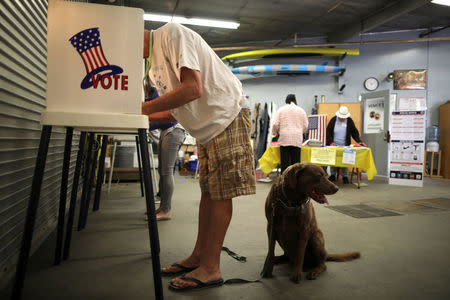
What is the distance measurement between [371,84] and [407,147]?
3447 mm

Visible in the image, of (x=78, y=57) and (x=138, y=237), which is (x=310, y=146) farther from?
(x=78, y=57)

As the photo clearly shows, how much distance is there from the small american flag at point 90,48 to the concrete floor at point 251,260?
964mm

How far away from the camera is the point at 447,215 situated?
9.93 ft

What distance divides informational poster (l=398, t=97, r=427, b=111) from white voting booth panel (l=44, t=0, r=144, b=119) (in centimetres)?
863

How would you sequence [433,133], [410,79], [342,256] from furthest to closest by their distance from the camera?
[410,79]
[433,133]
[342,256]

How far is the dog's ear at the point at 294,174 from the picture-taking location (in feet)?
4.69

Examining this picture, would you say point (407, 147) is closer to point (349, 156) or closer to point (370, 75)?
point (349, 156)

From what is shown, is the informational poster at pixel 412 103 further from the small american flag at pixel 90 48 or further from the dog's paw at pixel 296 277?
the small american flag at pixel 90 48

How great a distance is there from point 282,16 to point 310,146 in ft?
11.8

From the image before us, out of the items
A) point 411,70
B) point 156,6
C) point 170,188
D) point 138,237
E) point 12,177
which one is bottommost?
point 138,237

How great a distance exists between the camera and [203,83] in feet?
4.16

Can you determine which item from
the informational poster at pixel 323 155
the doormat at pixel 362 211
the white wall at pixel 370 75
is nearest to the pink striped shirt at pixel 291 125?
the informational poster at pixel 323 155

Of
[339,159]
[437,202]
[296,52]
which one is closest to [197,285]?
[437,202]

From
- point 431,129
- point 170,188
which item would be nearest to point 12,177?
point 170,188
